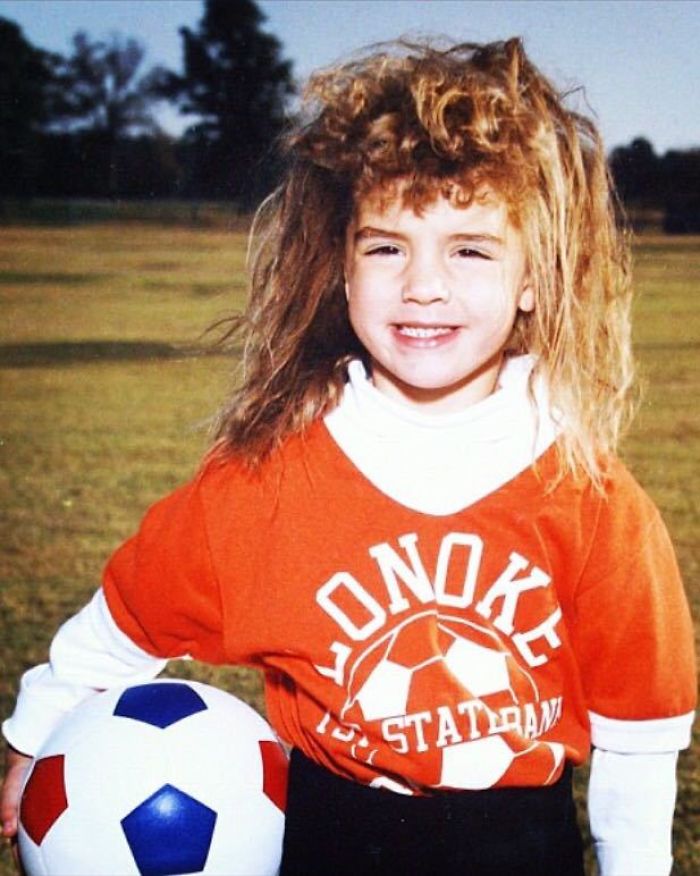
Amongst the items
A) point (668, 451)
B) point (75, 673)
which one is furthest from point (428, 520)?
point (668, 451)

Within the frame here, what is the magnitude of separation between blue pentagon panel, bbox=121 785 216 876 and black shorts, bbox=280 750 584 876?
0.53 feet

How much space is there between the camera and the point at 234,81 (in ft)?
19.8

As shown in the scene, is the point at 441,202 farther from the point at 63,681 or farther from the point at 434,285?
the point at 63,681

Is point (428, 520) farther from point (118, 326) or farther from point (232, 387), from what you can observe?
point (118, 326)

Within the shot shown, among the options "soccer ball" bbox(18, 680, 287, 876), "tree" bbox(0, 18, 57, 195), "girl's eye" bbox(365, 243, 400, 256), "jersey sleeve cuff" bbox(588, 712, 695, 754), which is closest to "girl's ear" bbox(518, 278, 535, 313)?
"girl's eye" bbox(365, 243, 400, 256)

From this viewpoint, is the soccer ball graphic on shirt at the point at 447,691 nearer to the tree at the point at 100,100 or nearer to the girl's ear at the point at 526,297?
the girl's ear at the point at 526,297

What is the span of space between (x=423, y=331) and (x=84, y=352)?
24.1ft

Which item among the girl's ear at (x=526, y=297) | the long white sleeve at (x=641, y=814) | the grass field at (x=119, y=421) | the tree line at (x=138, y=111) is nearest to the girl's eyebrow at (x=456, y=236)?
the girl's ear at (x=526, y=297)

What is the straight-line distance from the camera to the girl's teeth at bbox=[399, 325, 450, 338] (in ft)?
5.31

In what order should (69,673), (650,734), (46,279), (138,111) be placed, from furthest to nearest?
(46,279)
(138,111)
(69,673)
(650,734)

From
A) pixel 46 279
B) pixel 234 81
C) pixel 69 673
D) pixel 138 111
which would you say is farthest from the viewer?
pixel 46 279

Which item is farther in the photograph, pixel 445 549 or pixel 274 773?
pixel 274 773

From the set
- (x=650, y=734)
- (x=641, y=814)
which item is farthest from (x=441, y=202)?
(x=641, y=814)

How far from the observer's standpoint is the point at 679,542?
4121mm
